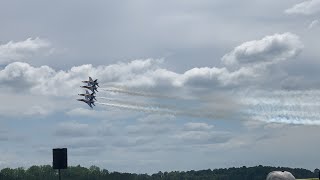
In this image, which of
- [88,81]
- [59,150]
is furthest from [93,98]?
[59,150]

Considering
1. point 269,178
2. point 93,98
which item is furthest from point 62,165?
point 269,178

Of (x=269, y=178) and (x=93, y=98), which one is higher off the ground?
(x=93, y=98)

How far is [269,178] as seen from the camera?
104 m

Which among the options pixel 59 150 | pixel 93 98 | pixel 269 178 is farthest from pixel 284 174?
pixel 59 150

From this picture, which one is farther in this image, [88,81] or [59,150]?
[88,81]

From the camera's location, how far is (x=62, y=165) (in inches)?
3164

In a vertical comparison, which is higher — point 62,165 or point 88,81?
point 88,81

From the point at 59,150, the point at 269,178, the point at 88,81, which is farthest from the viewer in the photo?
the point at 88,81

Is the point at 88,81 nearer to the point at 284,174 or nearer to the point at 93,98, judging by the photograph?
the point at 93,98

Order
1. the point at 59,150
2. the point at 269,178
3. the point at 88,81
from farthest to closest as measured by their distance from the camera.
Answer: the point at 88,81 < the point at 269,178 < the point at 59,150

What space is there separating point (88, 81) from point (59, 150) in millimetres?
34618

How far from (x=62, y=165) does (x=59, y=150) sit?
6.37 ft

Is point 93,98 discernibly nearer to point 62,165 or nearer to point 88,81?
point 88,81

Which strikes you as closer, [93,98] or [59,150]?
[59,150]
